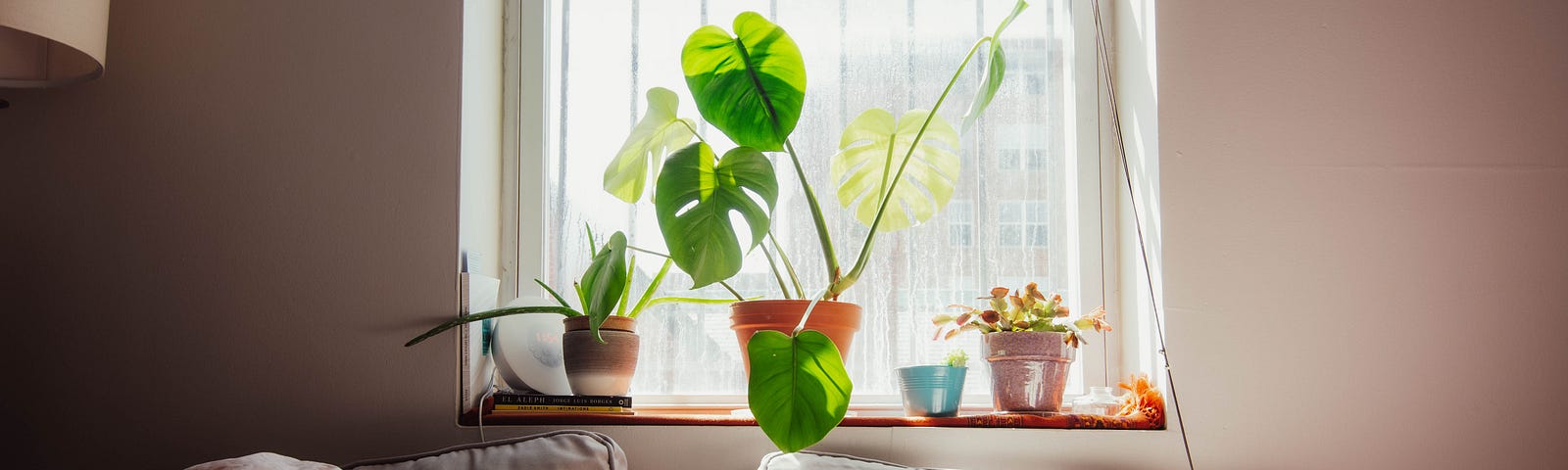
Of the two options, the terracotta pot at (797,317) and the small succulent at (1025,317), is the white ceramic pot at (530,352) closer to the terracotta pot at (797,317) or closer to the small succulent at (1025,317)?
the terracotta pot at (797,317)

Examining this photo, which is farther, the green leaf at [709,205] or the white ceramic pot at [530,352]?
the white ceramic pot at [530,352]

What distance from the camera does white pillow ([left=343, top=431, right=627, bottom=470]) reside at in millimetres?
1427

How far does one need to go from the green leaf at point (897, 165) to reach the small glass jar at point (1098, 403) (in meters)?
0.39

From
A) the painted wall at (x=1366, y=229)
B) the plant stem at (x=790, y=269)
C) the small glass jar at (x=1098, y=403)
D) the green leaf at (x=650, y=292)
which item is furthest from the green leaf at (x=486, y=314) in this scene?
the painted wall at (x=1366, y=229)

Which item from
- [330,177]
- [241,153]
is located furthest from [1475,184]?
[241,153]

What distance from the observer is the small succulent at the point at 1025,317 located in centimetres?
175

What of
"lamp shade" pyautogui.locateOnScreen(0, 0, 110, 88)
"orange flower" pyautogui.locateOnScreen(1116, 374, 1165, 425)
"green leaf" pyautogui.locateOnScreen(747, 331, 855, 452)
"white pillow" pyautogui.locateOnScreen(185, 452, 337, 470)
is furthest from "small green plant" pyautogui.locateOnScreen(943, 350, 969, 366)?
"lamp shade" pyautogui.locateOnScreen(0, 0, 110, 88)

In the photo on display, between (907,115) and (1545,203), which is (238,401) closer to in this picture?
(907,115)

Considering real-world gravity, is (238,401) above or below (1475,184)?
below

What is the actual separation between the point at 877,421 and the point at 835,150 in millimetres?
543

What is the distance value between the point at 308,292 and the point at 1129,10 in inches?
55.7

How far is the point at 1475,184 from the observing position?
171 cm

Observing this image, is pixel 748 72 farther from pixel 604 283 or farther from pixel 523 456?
pixel 523 456

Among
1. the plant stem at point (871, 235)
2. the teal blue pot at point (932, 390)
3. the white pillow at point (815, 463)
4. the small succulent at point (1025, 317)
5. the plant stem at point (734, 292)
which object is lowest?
the white pillow at point (815, 463)
